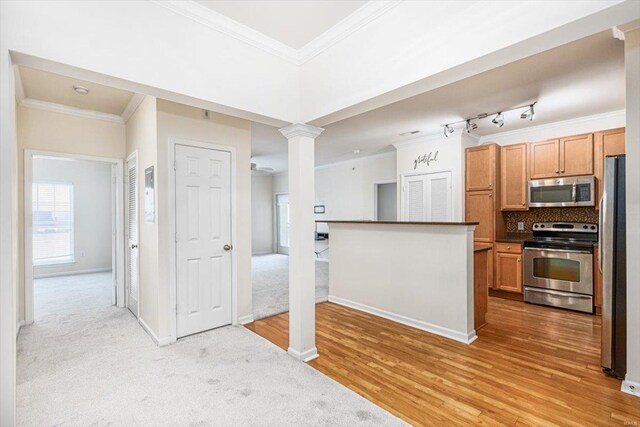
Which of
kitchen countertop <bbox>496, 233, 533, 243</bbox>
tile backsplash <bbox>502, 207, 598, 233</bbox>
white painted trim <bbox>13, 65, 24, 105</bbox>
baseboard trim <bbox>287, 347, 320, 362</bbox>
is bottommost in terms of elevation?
baseboard trim <bbox>287, 347, 320, 362</bbox>

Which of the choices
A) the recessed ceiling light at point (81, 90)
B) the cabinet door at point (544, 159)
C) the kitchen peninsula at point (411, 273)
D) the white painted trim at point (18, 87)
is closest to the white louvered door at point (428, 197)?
the cabinet door at point (544, 159)

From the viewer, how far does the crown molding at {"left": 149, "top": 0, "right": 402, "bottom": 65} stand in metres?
2.05

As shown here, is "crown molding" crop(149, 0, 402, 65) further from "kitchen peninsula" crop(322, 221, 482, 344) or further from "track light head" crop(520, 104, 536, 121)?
"track light head" crop(520, 104, 536, 121)

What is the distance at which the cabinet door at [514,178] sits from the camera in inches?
190

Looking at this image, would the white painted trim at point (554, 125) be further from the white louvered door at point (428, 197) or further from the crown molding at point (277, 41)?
the crown molding at point (277, 41)

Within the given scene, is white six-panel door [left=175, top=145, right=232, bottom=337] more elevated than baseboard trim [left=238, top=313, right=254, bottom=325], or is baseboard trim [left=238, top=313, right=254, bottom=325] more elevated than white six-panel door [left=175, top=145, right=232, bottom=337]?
white six-panel door [left=175, top=145, right=232, bottom=337]

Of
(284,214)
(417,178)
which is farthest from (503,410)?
(284,214)

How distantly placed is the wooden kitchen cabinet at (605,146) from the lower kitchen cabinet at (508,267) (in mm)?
1188

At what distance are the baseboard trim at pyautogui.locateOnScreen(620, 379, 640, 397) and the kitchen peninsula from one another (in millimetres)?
1129

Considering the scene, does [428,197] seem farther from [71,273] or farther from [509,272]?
[71,273]

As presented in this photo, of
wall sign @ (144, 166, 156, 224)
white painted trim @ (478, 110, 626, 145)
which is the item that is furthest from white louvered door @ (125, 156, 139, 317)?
white painted trim @ (478, 110, 626, 145)

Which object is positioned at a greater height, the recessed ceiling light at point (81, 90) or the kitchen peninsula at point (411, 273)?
the recessed ceiling light at point (81, 90)

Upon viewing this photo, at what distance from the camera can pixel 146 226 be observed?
3473 mm

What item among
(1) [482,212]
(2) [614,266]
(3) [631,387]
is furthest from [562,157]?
(3) [631,387]
